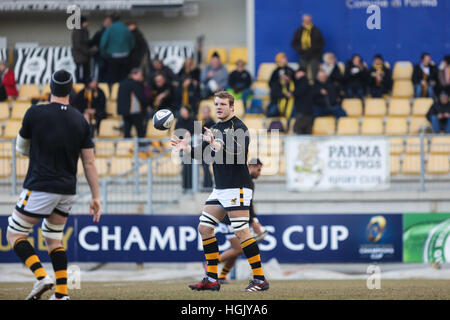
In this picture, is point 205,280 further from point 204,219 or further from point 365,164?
point 365,164

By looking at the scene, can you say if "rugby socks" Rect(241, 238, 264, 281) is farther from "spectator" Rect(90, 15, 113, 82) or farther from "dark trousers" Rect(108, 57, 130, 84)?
"spectator" Rect(90, 15, 113, 82)

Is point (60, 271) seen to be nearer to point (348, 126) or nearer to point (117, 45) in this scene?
point (348, 126)

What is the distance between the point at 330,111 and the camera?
2005cm

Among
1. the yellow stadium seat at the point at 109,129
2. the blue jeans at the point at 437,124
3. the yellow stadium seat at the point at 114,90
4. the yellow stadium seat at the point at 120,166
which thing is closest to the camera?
the yellow stadium seat at the point at 120,166

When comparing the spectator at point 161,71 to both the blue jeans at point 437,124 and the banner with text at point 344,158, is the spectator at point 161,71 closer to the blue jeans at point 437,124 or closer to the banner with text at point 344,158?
the banner with text at point 344,158

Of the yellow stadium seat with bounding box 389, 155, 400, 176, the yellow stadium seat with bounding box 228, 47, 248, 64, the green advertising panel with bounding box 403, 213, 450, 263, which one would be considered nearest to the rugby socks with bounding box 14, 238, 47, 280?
the green advertising panel with bounding box 403, 213, 450, 263

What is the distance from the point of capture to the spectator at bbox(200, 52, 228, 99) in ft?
68.4

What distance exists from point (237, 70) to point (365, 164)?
481 cm

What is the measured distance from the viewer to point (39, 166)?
8.20 m

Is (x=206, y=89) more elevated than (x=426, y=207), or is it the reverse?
(x=206, y=89)

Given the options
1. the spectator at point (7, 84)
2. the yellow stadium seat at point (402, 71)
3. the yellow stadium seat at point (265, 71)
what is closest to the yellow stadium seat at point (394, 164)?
the yellow stadium seat at point (402, 71)

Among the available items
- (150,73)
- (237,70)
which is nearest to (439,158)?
(237,70)

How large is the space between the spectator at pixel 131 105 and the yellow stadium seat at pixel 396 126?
19.6 ft

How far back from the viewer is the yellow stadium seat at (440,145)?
57.5 feet
